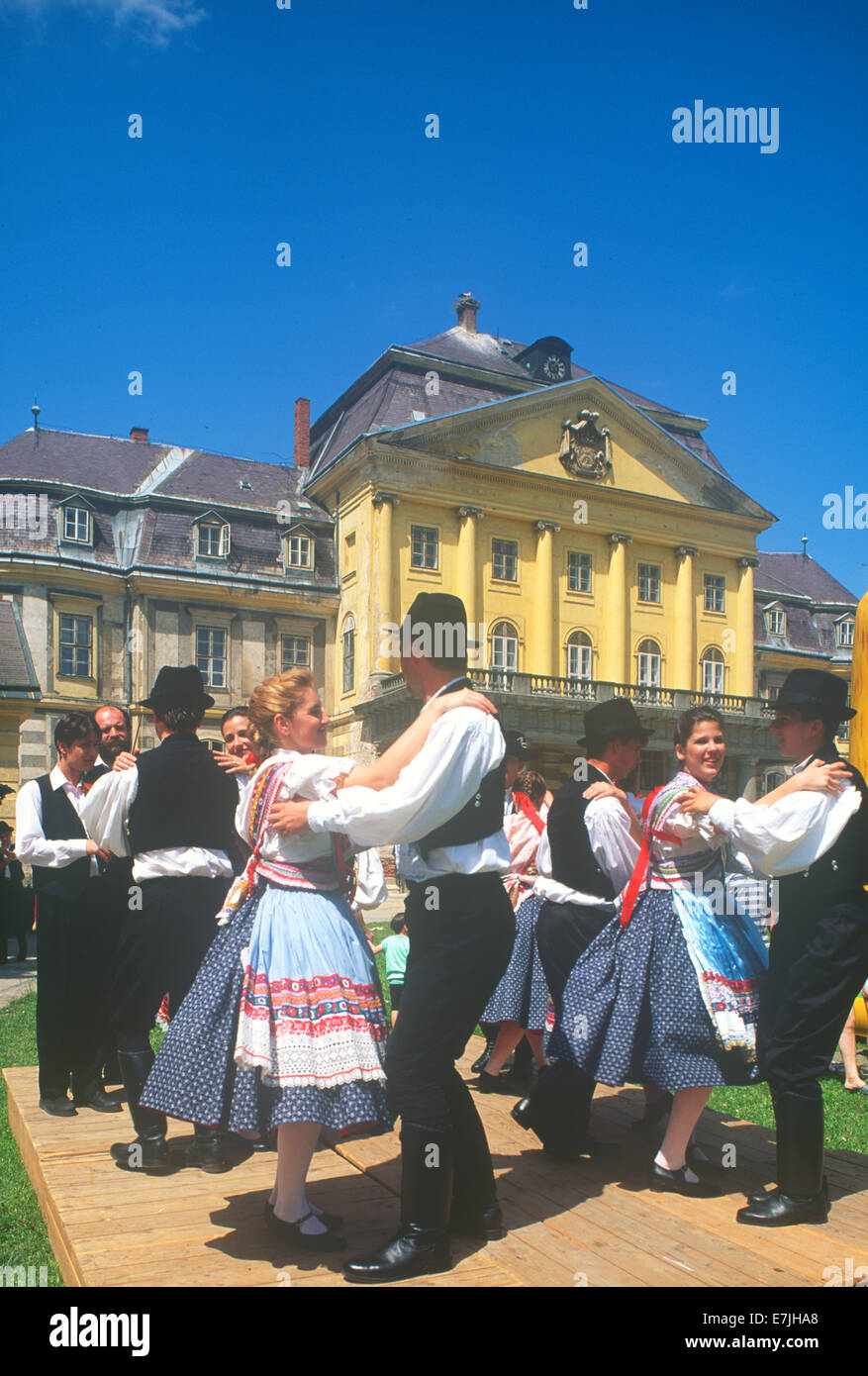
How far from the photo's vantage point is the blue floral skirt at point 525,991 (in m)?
5.48

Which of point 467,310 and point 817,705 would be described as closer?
point 817,705

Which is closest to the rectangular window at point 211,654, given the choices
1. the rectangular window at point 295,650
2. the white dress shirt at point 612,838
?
the rectangular window at point 295,650

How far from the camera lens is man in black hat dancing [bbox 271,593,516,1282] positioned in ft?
10.6

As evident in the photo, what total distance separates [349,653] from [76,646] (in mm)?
8883

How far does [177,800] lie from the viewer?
15.4 ft

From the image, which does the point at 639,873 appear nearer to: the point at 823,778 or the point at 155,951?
the point at 823,778

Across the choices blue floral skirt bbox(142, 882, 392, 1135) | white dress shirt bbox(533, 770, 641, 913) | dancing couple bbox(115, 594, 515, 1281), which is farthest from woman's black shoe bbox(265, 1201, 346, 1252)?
white dress shirt bbox(533, 770, 641, 913)

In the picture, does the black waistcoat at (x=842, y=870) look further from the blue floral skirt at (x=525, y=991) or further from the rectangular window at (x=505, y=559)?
the rectangular window at (x=505, y=559)

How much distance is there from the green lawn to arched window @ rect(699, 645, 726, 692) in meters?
33.5

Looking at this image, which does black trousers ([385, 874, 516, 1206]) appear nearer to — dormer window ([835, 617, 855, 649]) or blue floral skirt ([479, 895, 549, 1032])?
blue floral skirt ([479, 895, 549, 1032])

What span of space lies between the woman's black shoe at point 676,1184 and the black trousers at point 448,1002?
0.86 m

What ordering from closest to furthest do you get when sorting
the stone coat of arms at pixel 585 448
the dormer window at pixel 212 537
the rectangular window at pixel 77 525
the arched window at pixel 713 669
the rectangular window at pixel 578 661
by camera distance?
1. the rectangular window at pixel 77 525
2. the dormer window at pixel 212 537
3. the rectangular window at pixel 578 661
4. the stone coat of arms at pixel 585 448
5. the arched window at pixel 713 669

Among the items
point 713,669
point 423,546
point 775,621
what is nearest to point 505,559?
point 423,546

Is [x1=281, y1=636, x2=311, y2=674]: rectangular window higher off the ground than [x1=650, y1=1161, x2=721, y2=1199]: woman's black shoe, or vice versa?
[x1=281, y1=636, x2=311, y2=674]: rectangular window
